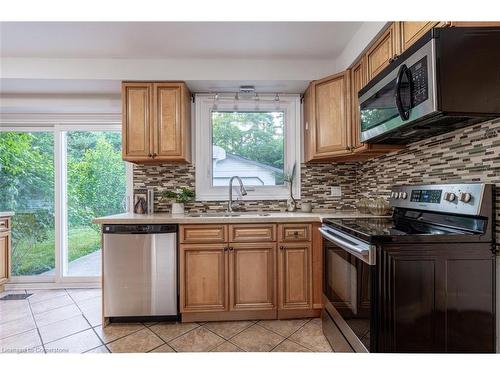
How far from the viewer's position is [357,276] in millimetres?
1331

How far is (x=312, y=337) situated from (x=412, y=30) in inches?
82.4

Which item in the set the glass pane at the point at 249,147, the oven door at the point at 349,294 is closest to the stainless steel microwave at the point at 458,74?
the oven door at the point at 349,294

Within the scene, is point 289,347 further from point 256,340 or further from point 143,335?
point 143,335

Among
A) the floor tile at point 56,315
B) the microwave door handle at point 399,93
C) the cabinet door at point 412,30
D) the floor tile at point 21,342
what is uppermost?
the cabinet door at point 412,30

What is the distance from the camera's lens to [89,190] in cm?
298

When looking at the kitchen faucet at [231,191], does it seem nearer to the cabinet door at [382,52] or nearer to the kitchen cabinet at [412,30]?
the cabinet door at [382,52]

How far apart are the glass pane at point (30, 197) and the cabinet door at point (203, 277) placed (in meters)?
1.99

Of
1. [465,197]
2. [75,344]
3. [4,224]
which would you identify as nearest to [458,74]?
[465,197]

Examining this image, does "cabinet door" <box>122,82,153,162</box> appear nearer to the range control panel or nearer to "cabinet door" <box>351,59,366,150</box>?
"cabinet door" <box>351,59,366,150</box>

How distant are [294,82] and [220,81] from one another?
716 mm

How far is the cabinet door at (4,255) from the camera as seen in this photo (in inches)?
112

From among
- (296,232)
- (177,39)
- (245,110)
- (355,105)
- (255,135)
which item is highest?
(177,39)
